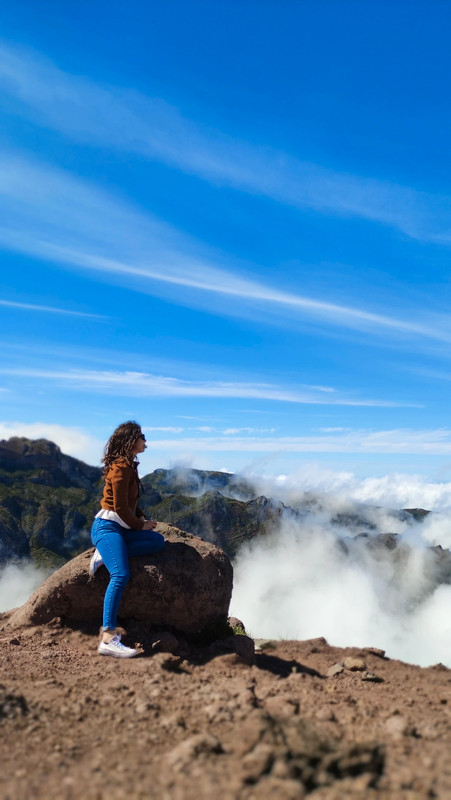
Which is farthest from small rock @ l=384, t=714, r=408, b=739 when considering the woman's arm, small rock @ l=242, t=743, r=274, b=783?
the woman's arm

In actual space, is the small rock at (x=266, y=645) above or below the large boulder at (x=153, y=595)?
below

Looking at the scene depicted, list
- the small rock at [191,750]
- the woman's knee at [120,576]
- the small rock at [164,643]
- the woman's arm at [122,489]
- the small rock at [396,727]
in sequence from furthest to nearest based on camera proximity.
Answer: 1. the small rock at [164,643]
2. the woman's arm at [122,489]
3. the woman's knee at [120,576]
4. the small rock at [396,727]
5. the small rock at [191,750]

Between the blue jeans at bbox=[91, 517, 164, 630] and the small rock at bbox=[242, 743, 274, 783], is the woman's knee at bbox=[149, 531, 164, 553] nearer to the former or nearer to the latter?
the blue jeans at bbox=[91, 517, 164, 630]

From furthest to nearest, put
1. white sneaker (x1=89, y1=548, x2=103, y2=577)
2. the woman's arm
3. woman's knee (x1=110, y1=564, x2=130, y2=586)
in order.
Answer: white sneaker (x1=89, y1=548, x2=103, y2=577), the woman's arm, woman's knee (x1=110, y1=564, x2=130, y2=586)

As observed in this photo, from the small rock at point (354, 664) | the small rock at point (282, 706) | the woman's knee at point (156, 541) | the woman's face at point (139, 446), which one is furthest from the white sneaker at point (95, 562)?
the small rock at point (354, 664)

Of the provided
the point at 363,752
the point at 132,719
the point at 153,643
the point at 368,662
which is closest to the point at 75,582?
the point at 153,643

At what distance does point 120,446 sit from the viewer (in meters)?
10.5

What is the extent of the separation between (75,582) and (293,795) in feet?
26.3

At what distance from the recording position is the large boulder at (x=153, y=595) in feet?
35.8

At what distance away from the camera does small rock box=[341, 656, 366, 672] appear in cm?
1025

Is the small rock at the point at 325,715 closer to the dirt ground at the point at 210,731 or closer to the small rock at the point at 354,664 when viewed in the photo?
the dirt ground at the point at 210,731

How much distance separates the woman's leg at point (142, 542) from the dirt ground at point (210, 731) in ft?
6.62

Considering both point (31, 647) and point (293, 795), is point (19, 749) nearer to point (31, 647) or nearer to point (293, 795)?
point (293, 795)

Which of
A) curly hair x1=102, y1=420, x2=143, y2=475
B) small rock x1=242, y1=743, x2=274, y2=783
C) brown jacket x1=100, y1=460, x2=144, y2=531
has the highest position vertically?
curly hair x1=102, y1=420, x2=143, y2=475
